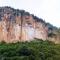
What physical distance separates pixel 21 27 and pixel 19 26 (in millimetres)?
33

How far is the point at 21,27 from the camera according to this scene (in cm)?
378

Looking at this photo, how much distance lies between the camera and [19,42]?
364 cm

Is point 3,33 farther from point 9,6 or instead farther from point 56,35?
point 56,35

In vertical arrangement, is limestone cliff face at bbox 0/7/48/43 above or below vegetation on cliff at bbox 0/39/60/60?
above

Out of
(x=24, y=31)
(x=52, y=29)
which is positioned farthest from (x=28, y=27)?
(x=52, y=29)

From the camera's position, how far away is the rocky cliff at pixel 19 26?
12.2 feet

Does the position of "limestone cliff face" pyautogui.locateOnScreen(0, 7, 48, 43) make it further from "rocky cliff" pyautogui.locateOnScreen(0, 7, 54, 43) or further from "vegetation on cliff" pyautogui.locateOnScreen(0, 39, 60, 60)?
"vegetation on cliff" pyautogui.locateOnScreen(0, 39, 60, 60)

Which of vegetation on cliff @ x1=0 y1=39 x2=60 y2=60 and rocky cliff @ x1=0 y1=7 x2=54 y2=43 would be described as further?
rocky cliff @ x1=0 y1=7 x2=54 y2=43

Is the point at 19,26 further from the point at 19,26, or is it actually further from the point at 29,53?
the point at 29,53

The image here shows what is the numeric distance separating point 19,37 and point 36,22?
349 mm

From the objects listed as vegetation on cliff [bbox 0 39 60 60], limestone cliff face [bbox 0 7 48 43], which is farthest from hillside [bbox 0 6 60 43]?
vegetation on cliff [bbox 0 39 60 60]

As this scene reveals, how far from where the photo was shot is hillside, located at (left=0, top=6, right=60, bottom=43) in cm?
373

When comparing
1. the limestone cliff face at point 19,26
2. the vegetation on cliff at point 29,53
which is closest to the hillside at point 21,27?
the limestone cliff face at point 19,26

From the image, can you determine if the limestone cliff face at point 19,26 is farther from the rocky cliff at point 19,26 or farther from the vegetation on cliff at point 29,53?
the vegetation on cliff at point 29,53
